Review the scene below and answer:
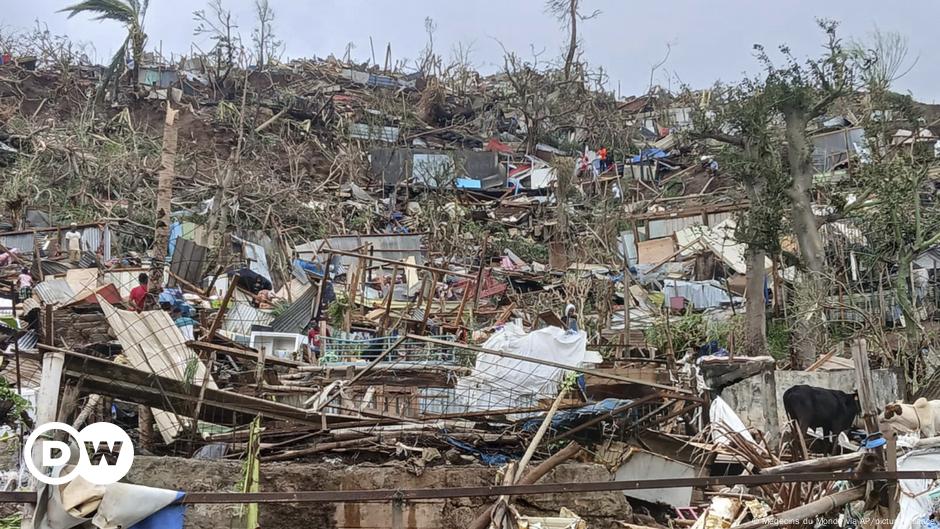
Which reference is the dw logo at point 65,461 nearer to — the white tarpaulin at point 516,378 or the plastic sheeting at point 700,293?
the white tarpaulin at point 516,378

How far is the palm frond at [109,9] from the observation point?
1672 centimetres

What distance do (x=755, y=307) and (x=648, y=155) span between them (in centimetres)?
1328

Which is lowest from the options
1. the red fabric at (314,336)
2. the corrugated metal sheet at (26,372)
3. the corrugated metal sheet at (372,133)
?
the corrugated metal sheet at (26,372)

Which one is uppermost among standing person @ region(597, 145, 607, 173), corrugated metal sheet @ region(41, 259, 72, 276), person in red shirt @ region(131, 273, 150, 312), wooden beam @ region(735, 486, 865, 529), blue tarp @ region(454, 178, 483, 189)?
standing person @ region(597, 145, 607, 173)

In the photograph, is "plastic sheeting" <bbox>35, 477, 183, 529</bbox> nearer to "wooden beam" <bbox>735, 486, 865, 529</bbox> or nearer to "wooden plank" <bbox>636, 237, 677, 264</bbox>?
"wooden beam" <bbox>735, 486, 865, 529</bbox>

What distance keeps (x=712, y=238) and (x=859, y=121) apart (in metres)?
7.61

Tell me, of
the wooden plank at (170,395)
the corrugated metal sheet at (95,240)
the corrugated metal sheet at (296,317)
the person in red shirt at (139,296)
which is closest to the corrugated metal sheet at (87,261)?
the corrugated metal sheet at (95,240)

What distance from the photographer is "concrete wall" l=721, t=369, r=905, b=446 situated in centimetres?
850

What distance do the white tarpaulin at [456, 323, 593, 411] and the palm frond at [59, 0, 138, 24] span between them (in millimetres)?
12710

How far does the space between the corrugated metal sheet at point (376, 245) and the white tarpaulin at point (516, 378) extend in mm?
9195

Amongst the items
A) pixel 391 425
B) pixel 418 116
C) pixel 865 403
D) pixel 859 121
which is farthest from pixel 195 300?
pixel 859 121

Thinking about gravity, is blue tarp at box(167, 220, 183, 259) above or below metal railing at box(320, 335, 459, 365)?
above

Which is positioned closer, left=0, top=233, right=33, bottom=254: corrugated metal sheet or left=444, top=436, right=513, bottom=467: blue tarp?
left=444, top=436, right=513, bottom=467: blue tarp

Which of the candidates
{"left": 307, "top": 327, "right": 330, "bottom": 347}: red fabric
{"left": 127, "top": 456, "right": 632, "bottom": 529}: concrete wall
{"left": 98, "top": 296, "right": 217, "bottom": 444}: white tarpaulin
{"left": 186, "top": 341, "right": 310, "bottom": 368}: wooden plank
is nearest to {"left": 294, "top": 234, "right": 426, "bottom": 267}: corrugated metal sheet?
{"left": 307, "top": 327, "right": 330, "bottom": 347}: red fabric
